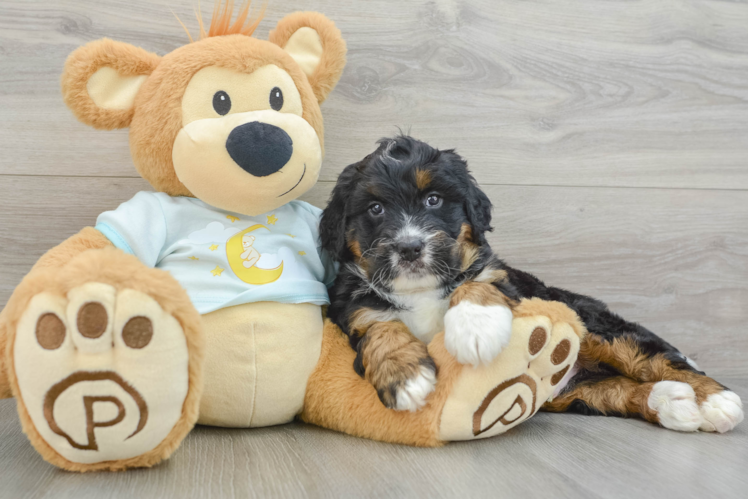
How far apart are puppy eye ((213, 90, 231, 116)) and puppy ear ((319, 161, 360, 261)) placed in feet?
Result: 1.38

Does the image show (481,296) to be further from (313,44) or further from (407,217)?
(313,44)

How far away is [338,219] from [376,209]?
135mm

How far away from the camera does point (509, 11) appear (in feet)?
7.60

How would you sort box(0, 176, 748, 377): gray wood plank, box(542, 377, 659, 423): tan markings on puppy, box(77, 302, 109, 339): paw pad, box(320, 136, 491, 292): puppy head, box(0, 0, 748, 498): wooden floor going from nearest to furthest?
box(77, 302, 109, 339): paw pad → box(320, 136, 491, 292): puppy head → box(542, 377, 659, 423): tan markings on puppy → box(0, 0, 748, 498): wooden floor → box(0, 176, 748, 377): gray wood plank

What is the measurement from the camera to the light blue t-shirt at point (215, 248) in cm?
152

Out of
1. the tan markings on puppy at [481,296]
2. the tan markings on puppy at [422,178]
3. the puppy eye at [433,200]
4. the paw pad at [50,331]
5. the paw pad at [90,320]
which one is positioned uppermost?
the tan markings on puppy at [422,178]

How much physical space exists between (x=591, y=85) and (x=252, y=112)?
1590 mm

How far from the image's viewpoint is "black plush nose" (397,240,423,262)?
1.52 metres

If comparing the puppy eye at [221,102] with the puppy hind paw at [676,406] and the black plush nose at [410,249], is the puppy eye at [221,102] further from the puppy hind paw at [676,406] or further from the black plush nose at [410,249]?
the puppy hind paw at [676,406]

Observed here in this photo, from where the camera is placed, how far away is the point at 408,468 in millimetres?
1300

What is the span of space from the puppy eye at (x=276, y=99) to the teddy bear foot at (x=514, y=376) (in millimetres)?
876

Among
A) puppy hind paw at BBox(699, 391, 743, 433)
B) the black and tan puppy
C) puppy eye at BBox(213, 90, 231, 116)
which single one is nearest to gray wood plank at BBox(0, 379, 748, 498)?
puppy hind paw at BBox(699, 391, 743, 433)

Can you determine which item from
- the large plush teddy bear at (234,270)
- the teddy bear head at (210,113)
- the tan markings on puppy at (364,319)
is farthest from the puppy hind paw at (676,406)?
the teddy bear head at (210,113)

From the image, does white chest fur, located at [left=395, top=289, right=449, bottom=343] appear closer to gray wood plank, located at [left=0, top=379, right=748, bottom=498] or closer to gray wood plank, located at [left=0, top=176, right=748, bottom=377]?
gray wood plank, located at [left=0, top=379, right=748, bottom=498]
